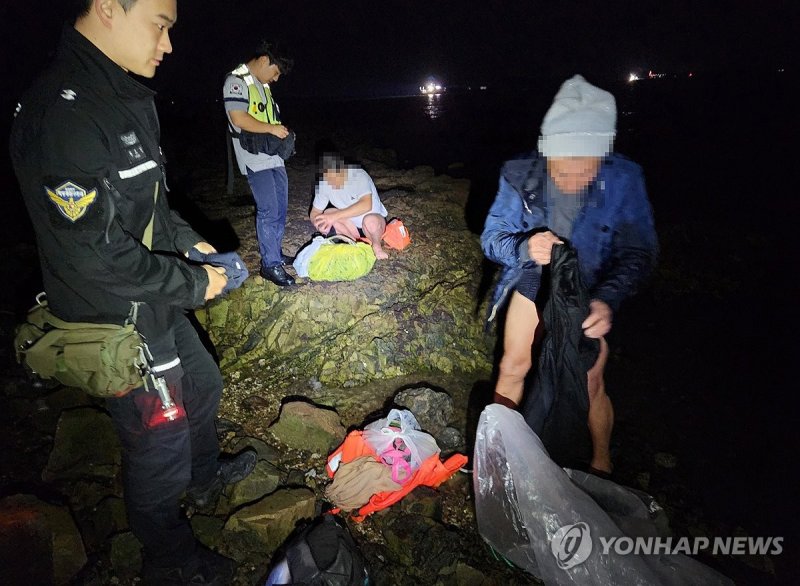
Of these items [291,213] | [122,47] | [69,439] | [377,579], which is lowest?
[377,579]

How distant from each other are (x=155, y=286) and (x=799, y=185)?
13805 millimetres

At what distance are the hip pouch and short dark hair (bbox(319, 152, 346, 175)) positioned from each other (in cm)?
349

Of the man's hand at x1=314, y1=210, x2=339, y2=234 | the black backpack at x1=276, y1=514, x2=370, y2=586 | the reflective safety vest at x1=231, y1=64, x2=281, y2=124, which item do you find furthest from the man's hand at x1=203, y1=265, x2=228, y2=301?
the man's hand at x1=314, y1=210, x2=339, y2=234

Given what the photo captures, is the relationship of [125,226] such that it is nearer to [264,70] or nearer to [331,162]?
[264,70]

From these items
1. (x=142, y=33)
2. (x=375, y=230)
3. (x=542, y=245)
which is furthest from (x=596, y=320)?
(x=375, y=230)

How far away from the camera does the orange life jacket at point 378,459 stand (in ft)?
8.73

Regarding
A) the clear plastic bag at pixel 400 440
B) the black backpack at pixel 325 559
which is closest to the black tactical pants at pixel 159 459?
the black backpack at pixel 325 559

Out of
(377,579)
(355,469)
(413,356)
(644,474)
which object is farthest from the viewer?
(413,356)

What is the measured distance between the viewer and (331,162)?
4855mm

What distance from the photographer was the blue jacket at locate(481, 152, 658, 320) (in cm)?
211

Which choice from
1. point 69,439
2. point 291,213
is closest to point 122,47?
point 69,439

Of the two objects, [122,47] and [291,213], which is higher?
[122,47]

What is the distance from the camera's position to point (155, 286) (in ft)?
5.55

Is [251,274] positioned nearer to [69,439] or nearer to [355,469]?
[69,439]
